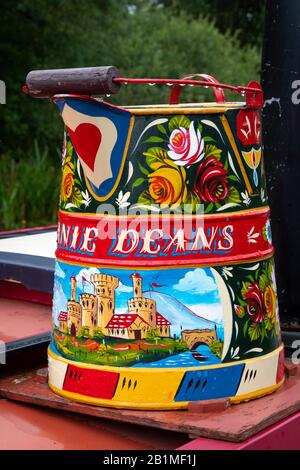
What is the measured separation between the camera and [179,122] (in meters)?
2.02

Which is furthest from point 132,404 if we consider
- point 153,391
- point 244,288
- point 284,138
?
point 284,138

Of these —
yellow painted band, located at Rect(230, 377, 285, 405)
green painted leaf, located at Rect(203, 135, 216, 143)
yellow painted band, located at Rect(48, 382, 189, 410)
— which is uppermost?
green painted leaf, located at Rect(203, 135, 216, 143)

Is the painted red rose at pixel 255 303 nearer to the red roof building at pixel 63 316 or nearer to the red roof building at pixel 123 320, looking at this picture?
the red roof building at pixel 123 320

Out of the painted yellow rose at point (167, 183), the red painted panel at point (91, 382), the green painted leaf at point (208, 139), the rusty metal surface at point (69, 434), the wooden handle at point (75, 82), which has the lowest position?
the rusty metal surface at point (69, 434)

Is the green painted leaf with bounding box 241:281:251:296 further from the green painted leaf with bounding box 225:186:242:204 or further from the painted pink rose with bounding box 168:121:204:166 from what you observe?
the painted pink rose with bounding box 168:121:204:166

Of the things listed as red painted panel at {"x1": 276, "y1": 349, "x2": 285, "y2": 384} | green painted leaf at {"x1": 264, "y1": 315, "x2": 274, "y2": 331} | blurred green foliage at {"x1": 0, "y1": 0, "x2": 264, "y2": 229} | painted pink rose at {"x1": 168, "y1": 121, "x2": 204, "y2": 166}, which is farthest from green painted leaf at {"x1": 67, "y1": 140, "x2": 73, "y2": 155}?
blurred green foliage at {"x1": 0, "y1": 0, "x2": 264, "y2": 229}

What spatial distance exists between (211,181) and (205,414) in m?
0.55

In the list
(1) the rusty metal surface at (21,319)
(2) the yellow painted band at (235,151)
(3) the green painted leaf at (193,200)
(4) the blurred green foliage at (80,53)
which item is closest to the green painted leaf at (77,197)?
(3) the green painted leaf at (193,200)

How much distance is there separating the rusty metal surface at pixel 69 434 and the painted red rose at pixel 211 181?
0.58 metres

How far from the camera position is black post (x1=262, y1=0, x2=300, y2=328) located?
252cm

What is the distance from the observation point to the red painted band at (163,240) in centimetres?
202

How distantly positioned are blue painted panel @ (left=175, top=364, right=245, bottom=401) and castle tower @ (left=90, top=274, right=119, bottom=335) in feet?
0.74
